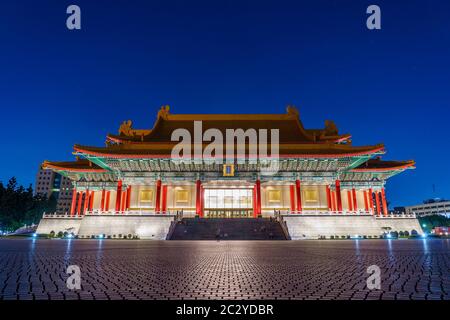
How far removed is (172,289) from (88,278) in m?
2.10

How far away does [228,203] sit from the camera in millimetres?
40844

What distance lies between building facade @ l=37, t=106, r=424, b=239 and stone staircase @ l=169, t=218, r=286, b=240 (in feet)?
14.7

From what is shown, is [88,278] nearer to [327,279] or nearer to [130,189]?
[327,279]

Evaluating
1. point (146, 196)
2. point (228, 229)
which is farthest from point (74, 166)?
point (228, 229)

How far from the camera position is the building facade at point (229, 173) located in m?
35.0

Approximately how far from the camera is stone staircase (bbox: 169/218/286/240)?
26.1m

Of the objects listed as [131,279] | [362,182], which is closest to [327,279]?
[131,279]

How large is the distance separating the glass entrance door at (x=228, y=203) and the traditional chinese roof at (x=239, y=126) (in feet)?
28.8

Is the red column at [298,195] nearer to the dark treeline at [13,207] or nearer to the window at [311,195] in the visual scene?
the window at [311,195]

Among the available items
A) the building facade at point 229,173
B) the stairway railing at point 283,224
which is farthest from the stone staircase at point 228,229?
the building facade at point 229,173

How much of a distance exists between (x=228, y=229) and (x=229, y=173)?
9929mm

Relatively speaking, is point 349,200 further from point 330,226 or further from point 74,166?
point 74,166
